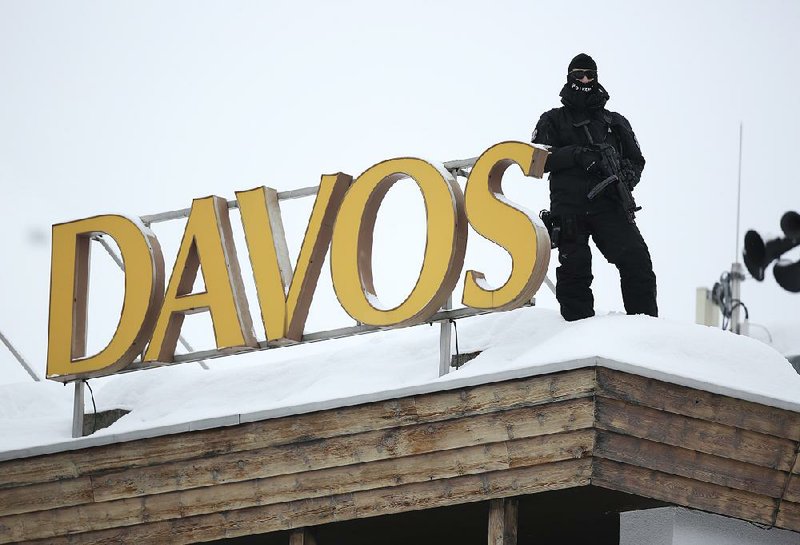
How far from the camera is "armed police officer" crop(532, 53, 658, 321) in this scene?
37.5 feet

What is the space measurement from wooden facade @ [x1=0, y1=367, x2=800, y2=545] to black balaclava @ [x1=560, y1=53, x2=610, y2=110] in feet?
7.82

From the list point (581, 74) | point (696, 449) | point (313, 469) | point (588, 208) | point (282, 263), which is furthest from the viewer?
point (282, 263)

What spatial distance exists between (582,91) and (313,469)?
3.49m

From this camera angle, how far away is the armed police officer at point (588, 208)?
11422 mm

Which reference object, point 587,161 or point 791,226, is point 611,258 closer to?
point 587,161

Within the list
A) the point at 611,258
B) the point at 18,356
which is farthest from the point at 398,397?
the point at 18,356

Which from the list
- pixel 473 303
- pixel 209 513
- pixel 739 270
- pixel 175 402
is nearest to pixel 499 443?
pixel 473 303

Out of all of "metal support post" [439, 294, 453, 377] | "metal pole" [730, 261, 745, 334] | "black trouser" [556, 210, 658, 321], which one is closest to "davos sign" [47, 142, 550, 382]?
"metal support post" [439, 294, 453, 377]

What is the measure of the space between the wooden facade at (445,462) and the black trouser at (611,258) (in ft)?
3.76

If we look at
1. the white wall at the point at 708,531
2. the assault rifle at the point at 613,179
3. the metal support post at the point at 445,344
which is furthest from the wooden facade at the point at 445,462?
the assault rifle at the point at 613,179

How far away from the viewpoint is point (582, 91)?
11.7 meters

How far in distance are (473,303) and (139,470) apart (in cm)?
301

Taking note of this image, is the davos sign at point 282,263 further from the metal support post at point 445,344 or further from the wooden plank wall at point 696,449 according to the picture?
the wooden plank wall at point 696,449

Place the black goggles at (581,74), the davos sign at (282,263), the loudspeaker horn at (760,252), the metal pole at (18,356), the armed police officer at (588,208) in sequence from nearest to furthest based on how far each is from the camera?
1. the davos sign at (282,263)
2. the armed police officer at (588,208)
3. the black goggles at (581,74)
4. the metal pole at (18,356)
5. the loudspeaker horn at (760,252)
